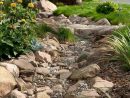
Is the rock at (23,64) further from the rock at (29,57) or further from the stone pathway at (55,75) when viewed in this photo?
the rock at (29,57)

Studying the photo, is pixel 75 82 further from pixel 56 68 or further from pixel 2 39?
pixel 2 39

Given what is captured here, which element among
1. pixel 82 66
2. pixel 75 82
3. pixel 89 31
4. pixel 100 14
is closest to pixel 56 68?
pixel 82 66

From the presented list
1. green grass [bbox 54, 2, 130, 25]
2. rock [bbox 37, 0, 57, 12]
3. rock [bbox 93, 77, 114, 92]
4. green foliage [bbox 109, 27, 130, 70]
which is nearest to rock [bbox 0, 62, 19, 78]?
rock [bbox 93, 77, 114, 92]

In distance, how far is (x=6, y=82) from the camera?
6.25 m

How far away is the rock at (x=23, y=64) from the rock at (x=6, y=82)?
23.7 inches

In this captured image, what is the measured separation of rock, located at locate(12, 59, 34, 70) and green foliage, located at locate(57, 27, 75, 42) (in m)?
2.48

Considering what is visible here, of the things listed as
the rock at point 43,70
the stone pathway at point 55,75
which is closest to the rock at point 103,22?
the stone pathway at point 55,75

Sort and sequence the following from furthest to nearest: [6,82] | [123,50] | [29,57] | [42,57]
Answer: [42,57], [29,57], [123,50], [6,82]

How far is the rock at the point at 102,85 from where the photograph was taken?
5.83m

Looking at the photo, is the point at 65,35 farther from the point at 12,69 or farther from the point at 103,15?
the point at 103,15

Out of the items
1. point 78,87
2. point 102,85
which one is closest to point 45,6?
point 78,87

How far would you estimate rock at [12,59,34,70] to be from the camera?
710 cm

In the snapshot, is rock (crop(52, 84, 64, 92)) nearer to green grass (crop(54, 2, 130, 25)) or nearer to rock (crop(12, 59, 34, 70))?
rock (crop(12, 59, 34, 70))

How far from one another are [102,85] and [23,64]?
176 cm
